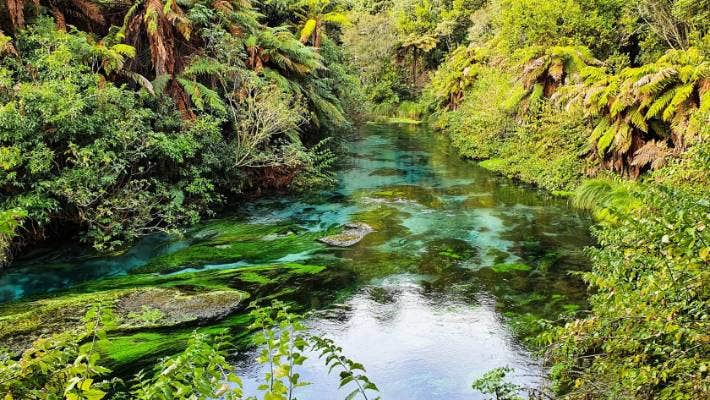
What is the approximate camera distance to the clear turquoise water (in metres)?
6.79

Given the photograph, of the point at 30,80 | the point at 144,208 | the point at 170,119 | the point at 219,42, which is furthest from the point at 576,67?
the point at 30,80

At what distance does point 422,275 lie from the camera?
9.76 meters

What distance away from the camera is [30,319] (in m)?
7.36

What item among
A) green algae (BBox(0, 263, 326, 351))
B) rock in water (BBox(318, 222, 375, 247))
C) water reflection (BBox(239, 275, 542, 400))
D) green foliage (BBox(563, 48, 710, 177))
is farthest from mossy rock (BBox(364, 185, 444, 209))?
water reflection (BBox(239, 275, 542, 400))

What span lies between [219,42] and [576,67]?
→ 1088cm

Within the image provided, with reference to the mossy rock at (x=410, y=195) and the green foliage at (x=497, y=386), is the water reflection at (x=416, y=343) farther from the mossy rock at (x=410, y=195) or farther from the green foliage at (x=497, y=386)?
the mossy rock at (x=410, y=195)

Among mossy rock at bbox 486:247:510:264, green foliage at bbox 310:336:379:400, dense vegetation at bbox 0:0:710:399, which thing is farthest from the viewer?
mossy rock at bbox 486:247:510:264

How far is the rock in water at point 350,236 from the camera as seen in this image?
11695 mm

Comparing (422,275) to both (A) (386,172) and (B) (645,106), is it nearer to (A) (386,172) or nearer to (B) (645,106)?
(B) (645,106)

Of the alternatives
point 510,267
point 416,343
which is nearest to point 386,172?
point 510,267

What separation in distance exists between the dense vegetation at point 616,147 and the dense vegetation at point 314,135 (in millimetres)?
40

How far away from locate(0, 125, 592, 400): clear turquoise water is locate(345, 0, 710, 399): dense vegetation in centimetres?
105

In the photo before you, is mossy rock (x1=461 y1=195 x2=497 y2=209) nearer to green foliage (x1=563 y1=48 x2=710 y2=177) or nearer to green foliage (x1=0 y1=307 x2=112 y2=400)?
green foliage (x1=563 y1=48 x2=710 y2=177)

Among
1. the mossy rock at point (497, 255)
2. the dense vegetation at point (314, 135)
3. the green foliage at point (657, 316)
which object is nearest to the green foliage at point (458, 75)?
the dense vegetation at point (314, 135)
